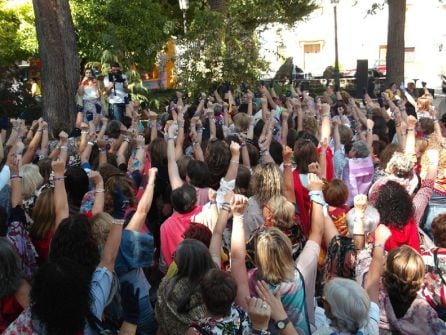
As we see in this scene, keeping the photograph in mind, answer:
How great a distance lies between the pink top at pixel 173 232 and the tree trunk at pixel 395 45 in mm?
14138

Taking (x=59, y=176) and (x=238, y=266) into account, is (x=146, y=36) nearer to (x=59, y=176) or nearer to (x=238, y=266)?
(x=59, y=176)

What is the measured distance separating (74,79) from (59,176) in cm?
791

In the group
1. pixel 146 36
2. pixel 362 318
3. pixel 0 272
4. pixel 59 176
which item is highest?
pixel 146 36

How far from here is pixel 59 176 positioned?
4121mm

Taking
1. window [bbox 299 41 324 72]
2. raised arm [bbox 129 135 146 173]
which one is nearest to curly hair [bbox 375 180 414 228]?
raised arm [bbox 129 135 146 173]

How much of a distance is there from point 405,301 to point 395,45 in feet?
49.4

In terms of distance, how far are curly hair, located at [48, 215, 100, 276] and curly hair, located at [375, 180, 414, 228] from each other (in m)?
2.19

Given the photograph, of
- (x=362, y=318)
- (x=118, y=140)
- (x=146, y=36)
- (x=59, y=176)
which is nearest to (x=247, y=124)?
(x=118, y=140)

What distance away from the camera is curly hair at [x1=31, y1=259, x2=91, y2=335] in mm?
2730

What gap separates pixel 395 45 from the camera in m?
17.3

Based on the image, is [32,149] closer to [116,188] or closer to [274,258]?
[116,188]

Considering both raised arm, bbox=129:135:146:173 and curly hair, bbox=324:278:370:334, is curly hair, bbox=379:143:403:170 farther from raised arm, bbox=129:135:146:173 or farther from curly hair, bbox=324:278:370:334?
curly hair, bbox=324:278:370:334

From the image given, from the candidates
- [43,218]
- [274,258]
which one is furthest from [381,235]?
[43,218]

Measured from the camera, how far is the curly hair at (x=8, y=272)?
3045 mm
